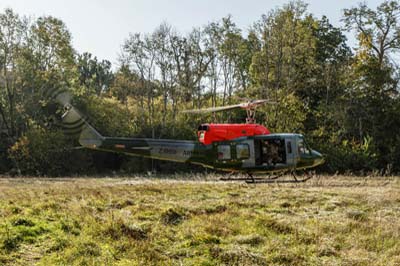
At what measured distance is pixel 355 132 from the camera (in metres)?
26.4

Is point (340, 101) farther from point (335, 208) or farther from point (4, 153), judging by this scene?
point (4, 153)

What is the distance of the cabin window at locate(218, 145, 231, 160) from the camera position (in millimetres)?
14320

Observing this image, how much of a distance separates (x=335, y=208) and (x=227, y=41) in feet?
72.5

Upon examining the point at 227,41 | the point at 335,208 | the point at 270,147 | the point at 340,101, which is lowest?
the point at 335,208

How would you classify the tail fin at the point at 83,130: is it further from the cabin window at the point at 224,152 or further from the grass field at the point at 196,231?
the grass field at the point at 196,231

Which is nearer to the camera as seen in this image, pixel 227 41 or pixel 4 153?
pixel 4 153

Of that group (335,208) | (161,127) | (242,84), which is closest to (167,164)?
(161,127)

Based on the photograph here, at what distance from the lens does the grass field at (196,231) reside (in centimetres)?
505

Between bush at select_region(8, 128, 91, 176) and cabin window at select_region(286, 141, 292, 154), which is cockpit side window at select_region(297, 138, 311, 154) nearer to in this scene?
cabin window at select_region(286, 141, 292, 154)

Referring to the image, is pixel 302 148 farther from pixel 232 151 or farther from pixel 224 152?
pixel 224 152

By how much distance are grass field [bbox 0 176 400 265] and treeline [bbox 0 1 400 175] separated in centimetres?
1688

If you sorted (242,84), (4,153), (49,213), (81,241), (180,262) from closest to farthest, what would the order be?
(180,262)
(81,241)
(49,213)
(4,153)
(242,84)

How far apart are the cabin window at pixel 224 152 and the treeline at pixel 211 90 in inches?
479

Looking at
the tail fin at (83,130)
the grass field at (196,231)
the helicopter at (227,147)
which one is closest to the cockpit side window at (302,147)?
the helicopter at (227,147)
